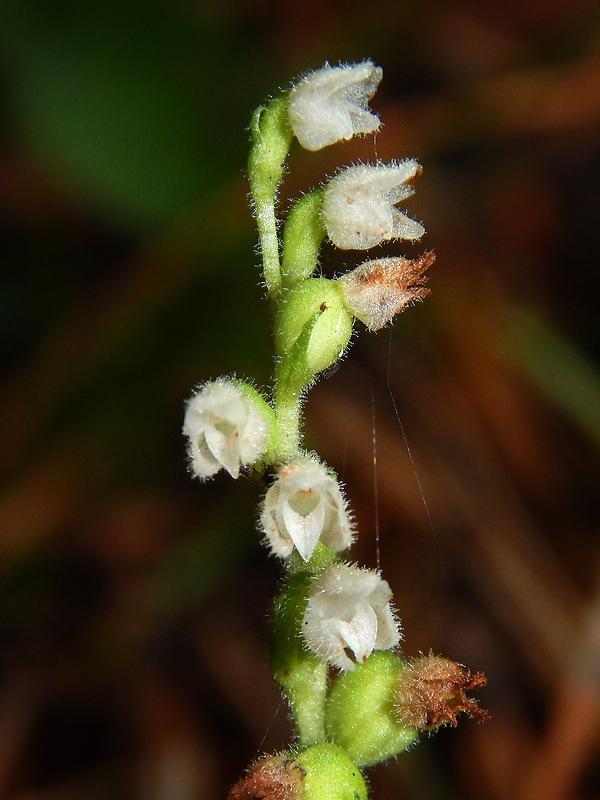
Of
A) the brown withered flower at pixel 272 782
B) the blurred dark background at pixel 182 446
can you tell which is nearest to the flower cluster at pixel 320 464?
the brown withered flower at pixel 272 782

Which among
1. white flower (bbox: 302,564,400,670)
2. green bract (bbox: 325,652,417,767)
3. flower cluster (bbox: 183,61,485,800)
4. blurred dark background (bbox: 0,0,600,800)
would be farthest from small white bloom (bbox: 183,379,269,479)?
blurred dark background (bbox: 0,0,600,800)

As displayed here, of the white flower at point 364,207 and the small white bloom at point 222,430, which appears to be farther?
the white flower at point 364,207

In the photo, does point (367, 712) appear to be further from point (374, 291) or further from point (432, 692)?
point (374, 291)

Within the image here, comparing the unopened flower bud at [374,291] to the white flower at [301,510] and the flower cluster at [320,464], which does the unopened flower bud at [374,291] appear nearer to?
the flower cluster at [320,464]

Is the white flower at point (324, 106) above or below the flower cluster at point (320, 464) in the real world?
above

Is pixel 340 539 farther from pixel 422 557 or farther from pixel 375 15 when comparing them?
pixel 375 15

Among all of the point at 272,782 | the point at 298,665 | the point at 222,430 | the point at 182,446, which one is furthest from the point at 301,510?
the point at 182,446
